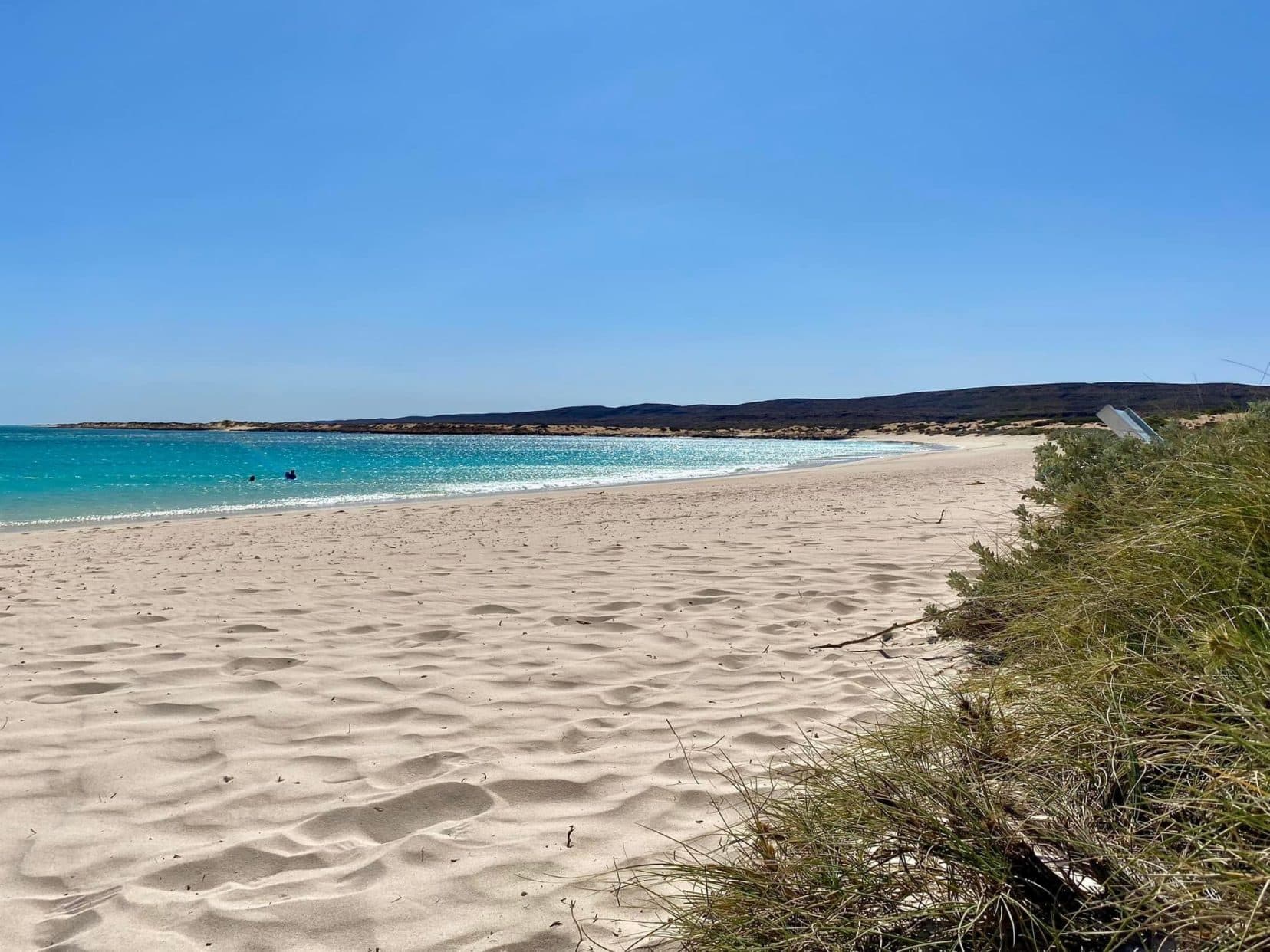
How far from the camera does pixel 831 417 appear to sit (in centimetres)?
10388

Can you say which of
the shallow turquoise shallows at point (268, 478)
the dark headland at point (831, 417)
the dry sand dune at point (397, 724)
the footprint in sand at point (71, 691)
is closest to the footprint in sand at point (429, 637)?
the dry sand dune at point (397, 724)

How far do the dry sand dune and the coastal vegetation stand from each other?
589 millimetres

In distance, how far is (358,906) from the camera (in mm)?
2229

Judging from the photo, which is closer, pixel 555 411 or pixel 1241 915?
pixel 1241 915

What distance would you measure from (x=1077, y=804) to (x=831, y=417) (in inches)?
4149

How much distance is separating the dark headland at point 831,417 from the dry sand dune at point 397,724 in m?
56.5

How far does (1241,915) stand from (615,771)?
2.09m

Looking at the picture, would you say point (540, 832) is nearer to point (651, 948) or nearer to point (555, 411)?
point (651, 948)

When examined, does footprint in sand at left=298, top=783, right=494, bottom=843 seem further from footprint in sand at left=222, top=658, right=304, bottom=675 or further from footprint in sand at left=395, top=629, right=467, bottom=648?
footprint in sand at left=395, top=629, right=467, bottom=648

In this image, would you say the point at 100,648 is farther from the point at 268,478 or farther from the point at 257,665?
the point at 268,478

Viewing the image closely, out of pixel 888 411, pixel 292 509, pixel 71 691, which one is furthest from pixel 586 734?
pixel 888 411

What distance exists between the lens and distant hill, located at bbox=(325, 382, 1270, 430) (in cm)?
8475

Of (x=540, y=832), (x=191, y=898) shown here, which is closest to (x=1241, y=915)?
(x=540, y=832)

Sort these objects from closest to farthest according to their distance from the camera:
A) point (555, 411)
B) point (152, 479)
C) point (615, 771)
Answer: point (615, 771) → point (152, 479) → point (555, 411)
